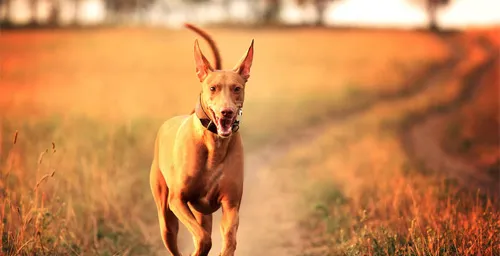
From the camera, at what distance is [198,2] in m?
56.8

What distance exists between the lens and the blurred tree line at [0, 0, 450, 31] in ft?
144

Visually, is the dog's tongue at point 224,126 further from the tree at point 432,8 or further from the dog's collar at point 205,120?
the tree at point 432,8

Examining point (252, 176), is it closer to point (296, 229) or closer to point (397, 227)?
point (296, 229)

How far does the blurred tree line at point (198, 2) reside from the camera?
4376cm

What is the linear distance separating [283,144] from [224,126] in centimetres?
1231

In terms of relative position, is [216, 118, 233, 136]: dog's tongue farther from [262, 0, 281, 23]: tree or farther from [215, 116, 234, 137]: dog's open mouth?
[262, 0, 281, 23]: tree

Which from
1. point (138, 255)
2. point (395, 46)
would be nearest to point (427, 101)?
point (395, 46)

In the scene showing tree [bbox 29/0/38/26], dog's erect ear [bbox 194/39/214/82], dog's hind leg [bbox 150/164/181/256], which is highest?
dog's erect ear [bbox 194/39/214/82]

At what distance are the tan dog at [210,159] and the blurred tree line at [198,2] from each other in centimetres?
3541

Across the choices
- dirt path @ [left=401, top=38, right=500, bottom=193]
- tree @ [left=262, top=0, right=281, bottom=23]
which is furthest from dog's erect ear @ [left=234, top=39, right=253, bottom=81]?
tree @ [left=262, top=0, right=281, bottom=23]

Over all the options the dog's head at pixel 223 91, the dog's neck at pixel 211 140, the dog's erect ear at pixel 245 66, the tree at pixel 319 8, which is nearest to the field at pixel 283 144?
the dog's neck at pixel 211 140

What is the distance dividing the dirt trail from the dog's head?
3154 millimetres

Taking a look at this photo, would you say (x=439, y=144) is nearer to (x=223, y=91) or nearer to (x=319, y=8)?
(x=223, y=91)

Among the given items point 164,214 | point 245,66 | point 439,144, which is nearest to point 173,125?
point 164,214
